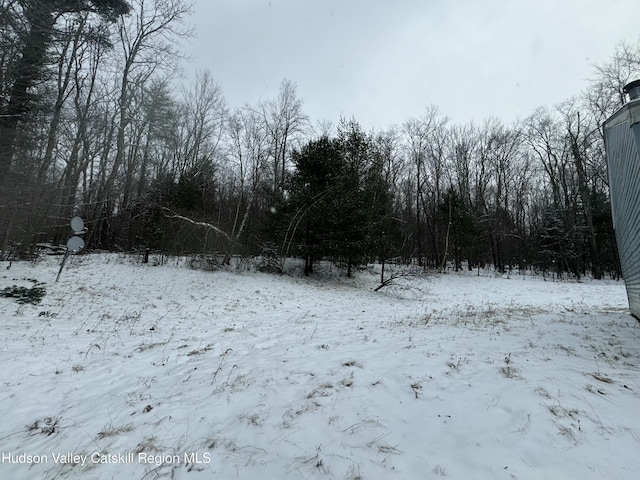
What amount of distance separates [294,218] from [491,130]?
85.4ft

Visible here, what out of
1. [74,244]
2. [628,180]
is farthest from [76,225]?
[628,180]

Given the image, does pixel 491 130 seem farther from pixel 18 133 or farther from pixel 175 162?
pixel 18 133

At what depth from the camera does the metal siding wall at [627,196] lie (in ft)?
20.1

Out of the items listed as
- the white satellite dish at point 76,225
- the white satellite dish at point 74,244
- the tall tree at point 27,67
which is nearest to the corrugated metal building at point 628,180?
the white satellite dish at point 74,244

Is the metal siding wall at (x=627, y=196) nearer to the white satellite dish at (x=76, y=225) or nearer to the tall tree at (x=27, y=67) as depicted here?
the white satellite dish at (x=76, y=225)

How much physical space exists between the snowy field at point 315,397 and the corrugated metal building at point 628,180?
6.43ft

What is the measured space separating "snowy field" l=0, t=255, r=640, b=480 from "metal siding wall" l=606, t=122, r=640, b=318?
6.10 feet

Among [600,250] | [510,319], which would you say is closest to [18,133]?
[510,319]

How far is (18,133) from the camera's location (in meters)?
9.81

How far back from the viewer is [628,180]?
6.94 m

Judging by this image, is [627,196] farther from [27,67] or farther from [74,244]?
[27,67]

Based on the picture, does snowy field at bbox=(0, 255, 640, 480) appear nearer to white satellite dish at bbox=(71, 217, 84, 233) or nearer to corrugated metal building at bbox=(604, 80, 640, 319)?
corrugated metal building at bbox=(604, 80, 640, 319)

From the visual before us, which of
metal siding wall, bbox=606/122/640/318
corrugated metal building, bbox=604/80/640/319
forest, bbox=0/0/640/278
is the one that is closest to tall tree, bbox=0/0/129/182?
forest, bbox=0/0/640/278

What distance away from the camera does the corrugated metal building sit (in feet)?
17.6
